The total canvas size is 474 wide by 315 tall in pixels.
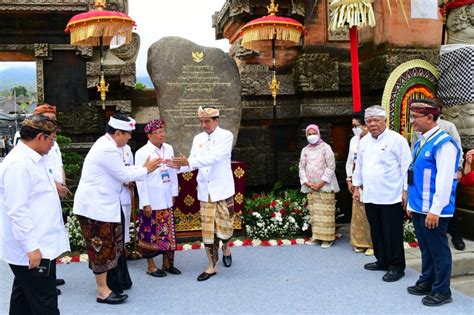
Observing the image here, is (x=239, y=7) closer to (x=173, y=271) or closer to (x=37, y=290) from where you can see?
(x=173, y=271)

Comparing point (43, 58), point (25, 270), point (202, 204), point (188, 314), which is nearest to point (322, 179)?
point (202, 204)

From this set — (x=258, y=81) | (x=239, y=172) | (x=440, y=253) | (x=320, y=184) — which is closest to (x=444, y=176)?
(x=440, y=253)

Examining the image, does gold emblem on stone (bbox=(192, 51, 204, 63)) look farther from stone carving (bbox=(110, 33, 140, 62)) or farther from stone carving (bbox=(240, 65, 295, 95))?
stone carving (bbox=(110, 33, 140, 62))

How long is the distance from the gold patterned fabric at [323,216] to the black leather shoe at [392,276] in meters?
1.41

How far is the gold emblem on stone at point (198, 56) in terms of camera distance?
23.1 feet

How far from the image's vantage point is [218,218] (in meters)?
5.16

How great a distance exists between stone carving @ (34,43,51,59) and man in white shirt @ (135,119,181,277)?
3.15 metres

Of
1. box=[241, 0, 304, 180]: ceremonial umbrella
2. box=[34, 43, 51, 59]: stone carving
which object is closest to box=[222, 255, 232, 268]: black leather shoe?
box=[241, 0, 304, 180]: ceremonial umbrella

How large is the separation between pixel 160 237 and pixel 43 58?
389cm

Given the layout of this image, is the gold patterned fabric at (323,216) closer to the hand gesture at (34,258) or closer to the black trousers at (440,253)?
the black trousers at (440,253)

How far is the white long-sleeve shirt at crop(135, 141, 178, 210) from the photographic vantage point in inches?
195

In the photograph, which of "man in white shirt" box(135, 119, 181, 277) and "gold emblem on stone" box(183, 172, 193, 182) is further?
"gold emblem on stone" box(183, 172, 193, 182)

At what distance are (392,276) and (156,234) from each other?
2.49 meters

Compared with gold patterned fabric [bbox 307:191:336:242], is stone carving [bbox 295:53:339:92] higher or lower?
higher
